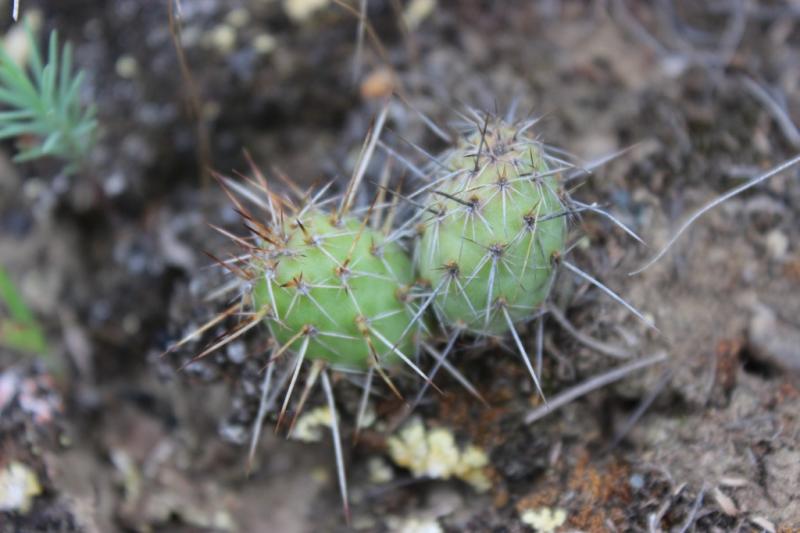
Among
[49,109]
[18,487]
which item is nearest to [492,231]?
[49,109]

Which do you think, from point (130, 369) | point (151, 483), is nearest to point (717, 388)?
point (151, 483)

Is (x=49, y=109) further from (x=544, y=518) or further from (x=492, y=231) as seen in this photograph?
(x=544, y=518)

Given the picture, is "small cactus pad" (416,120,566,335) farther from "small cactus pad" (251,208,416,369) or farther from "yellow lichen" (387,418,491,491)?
"yellow lichen" (387,418,491,491)

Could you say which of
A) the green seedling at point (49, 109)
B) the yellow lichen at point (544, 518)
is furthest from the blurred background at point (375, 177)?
the green seedling at point (49, 109)

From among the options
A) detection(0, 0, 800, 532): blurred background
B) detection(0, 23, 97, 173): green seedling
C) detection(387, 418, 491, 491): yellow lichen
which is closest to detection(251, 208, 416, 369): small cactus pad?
detection(0, 0, 800, 532): blurred background

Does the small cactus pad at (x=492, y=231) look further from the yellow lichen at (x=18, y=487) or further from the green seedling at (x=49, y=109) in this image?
the yellow lichen at (x=18, y=487)
